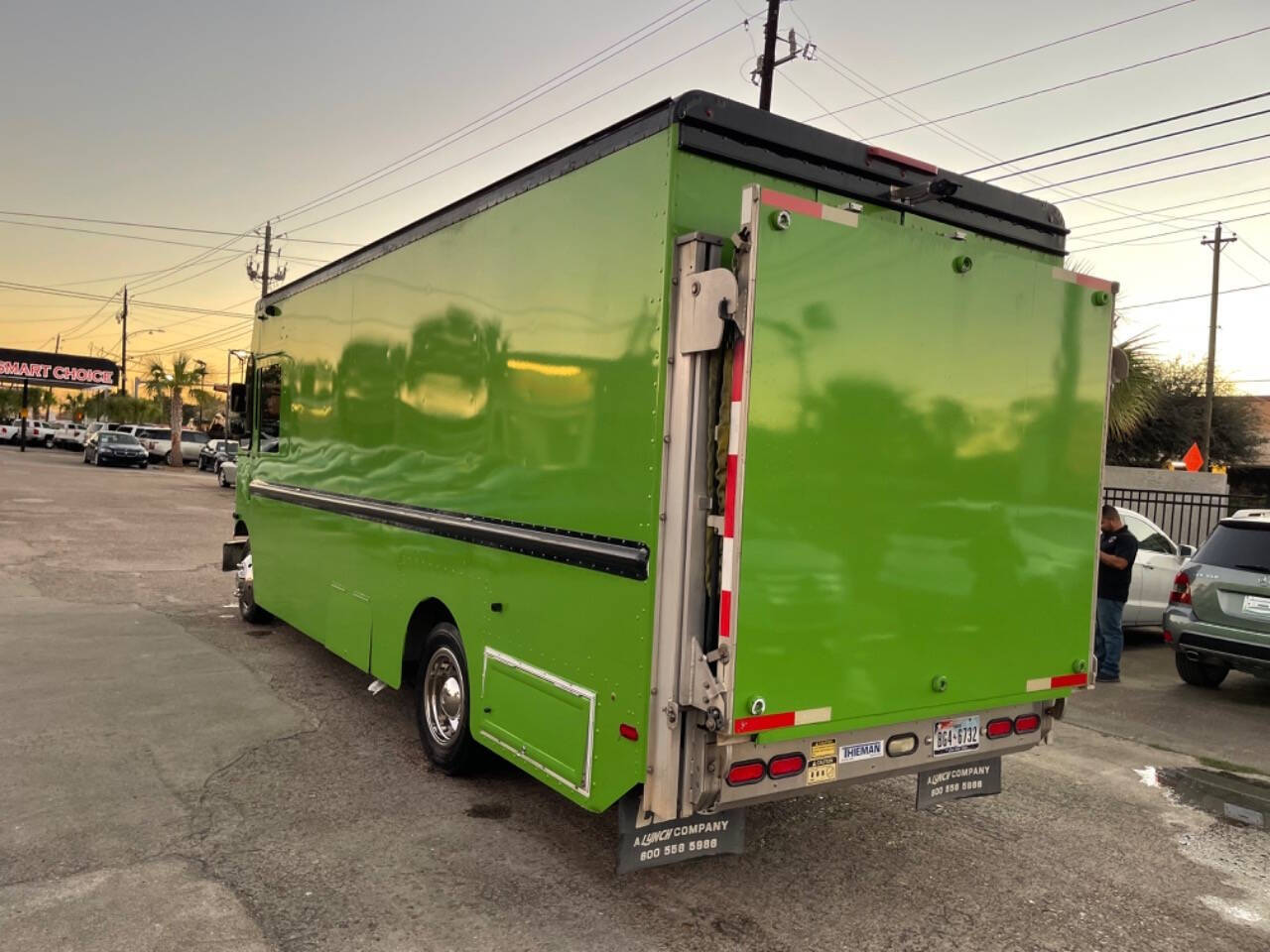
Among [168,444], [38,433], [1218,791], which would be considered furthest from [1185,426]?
[38,433]

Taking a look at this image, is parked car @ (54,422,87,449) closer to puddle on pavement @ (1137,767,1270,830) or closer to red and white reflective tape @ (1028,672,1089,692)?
puddle on pavement @ (1137,767,1270,830)

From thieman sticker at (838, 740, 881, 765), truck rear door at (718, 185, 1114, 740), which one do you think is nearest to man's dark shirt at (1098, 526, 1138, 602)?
truck rear door at (718, 185, 1114, 740)

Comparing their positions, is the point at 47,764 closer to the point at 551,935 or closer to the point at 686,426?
the point at 551,935

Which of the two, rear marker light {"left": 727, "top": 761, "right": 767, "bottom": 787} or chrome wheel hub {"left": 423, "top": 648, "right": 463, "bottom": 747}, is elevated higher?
rear marker light {"left": 727, "top": 761, "right": 767, "bottom": 787}

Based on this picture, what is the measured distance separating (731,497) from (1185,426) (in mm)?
36504

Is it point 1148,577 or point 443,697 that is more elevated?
point 1148,577

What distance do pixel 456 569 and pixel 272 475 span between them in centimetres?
406

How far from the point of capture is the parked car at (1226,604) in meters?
7.82

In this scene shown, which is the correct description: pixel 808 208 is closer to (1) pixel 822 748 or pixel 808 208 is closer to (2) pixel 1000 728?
(1) pixel 822 748

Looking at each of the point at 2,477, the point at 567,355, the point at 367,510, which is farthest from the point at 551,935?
the point at 2,477

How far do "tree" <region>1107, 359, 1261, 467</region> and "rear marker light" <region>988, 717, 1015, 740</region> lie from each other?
2742cm

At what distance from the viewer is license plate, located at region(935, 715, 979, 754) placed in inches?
159

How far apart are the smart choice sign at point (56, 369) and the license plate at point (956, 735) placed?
63.2 m

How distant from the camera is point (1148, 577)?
10.6m
